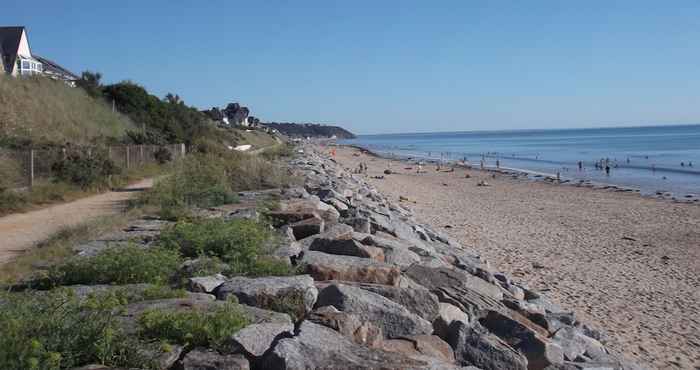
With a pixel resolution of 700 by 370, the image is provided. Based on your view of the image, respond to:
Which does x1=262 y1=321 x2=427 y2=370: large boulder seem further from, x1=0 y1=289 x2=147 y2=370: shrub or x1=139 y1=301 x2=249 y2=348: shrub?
x1=0 y1=289 x2=147 y2=370: shrub

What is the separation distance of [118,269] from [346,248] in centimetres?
221

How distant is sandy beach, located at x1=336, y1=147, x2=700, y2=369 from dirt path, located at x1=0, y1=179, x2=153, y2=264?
683 cm

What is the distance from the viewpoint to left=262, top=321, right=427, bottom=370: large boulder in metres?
3.40

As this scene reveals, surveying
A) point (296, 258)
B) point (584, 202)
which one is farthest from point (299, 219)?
point (584, 202)

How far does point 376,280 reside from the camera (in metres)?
5.55

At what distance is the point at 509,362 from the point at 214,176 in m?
9.11

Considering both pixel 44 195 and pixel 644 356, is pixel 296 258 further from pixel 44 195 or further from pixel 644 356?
pixel 44 195

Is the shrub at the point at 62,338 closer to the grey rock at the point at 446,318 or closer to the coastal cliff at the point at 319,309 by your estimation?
the coastal cliff at the point at 319,309

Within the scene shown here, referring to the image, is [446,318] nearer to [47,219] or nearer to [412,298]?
[412,298]

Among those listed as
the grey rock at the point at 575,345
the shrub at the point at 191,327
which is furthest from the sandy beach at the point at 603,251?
the shrub at the point at 191,327

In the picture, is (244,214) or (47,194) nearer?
(244,214)

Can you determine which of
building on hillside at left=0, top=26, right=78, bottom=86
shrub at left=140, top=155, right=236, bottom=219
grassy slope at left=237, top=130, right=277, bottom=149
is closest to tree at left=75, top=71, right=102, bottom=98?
building on hillside at left=0, top=26, right=78, bottom=86

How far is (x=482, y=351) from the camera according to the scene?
4.49 meters

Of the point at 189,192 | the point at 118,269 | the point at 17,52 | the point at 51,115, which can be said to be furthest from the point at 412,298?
the point at 17,52
